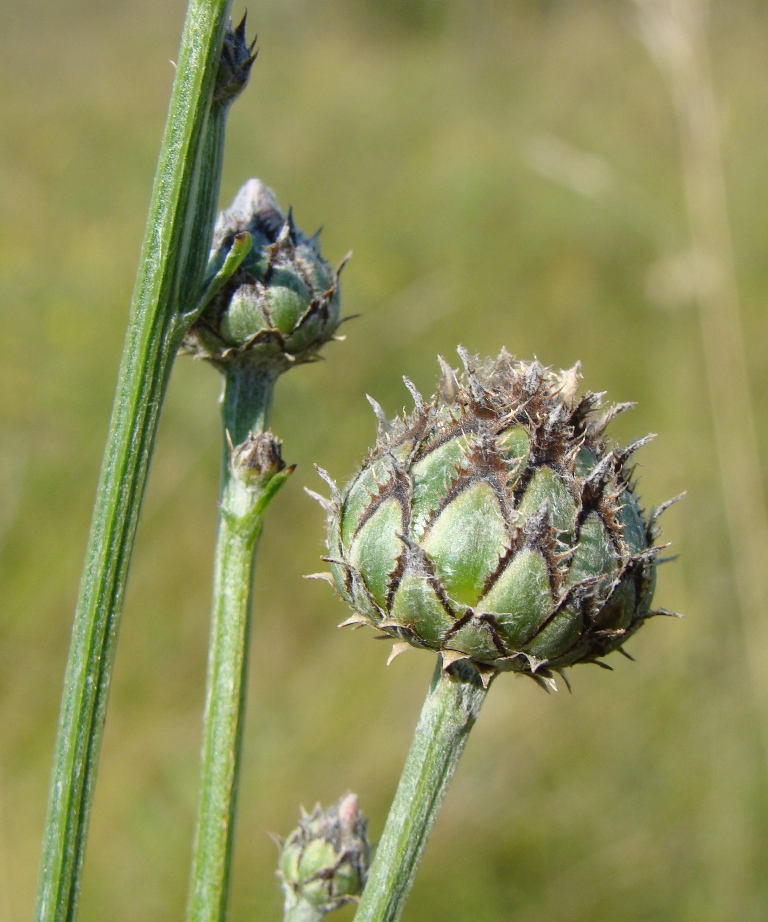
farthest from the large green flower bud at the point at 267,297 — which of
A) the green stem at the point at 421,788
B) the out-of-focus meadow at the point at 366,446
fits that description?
the out-of-focus meadow at the point at 366,446

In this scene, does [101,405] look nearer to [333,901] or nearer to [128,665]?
[128,665]

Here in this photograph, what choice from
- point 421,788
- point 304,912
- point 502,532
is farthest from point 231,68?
point 304,912

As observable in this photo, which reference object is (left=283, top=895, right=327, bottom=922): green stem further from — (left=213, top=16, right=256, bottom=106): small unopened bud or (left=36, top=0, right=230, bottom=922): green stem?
(left=213, top=16, right=256, bottom=106): small unopened bud

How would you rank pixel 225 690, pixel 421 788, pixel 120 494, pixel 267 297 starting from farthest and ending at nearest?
pixel 267 297, pixel 225 690, pixel 421 788, pixel 120 494

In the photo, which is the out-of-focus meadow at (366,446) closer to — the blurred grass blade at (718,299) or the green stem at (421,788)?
the blurred grass blade at (718,299)

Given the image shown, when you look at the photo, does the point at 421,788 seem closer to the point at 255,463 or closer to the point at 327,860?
the point at 327,860

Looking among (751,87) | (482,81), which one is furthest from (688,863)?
(482,81)
